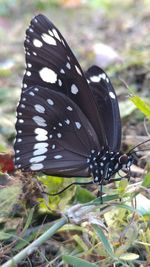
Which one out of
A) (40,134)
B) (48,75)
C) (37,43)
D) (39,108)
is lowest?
(40,134)

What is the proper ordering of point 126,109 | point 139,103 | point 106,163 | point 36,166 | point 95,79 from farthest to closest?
point 126,109
point 95,79
point 106,163
point 36,166
point 139,103

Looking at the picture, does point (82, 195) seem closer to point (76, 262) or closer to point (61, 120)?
point (61, 120)

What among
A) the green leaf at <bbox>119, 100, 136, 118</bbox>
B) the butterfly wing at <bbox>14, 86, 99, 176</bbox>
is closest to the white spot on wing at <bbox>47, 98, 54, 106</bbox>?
the butterfly wing at <bbox>14, 86, 99, 176</bbox>

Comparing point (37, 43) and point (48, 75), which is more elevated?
point (37, 43)

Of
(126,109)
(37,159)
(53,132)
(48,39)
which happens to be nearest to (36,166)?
(37,159)

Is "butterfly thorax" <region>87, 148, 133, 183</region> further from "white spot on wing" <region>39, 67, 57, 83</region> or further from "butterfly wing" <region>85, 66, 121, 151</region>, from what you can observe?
"white spot on wing" <region>39, 67, 57, 83</region>

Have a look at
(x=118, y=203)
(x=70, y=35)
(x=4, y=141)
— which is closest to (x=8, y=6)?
(x=70, y=35)

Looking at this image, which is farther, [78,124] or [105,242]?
[78,124]

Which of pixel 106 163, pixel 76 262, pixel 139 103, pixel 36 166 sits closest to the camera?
pixel 76 262
